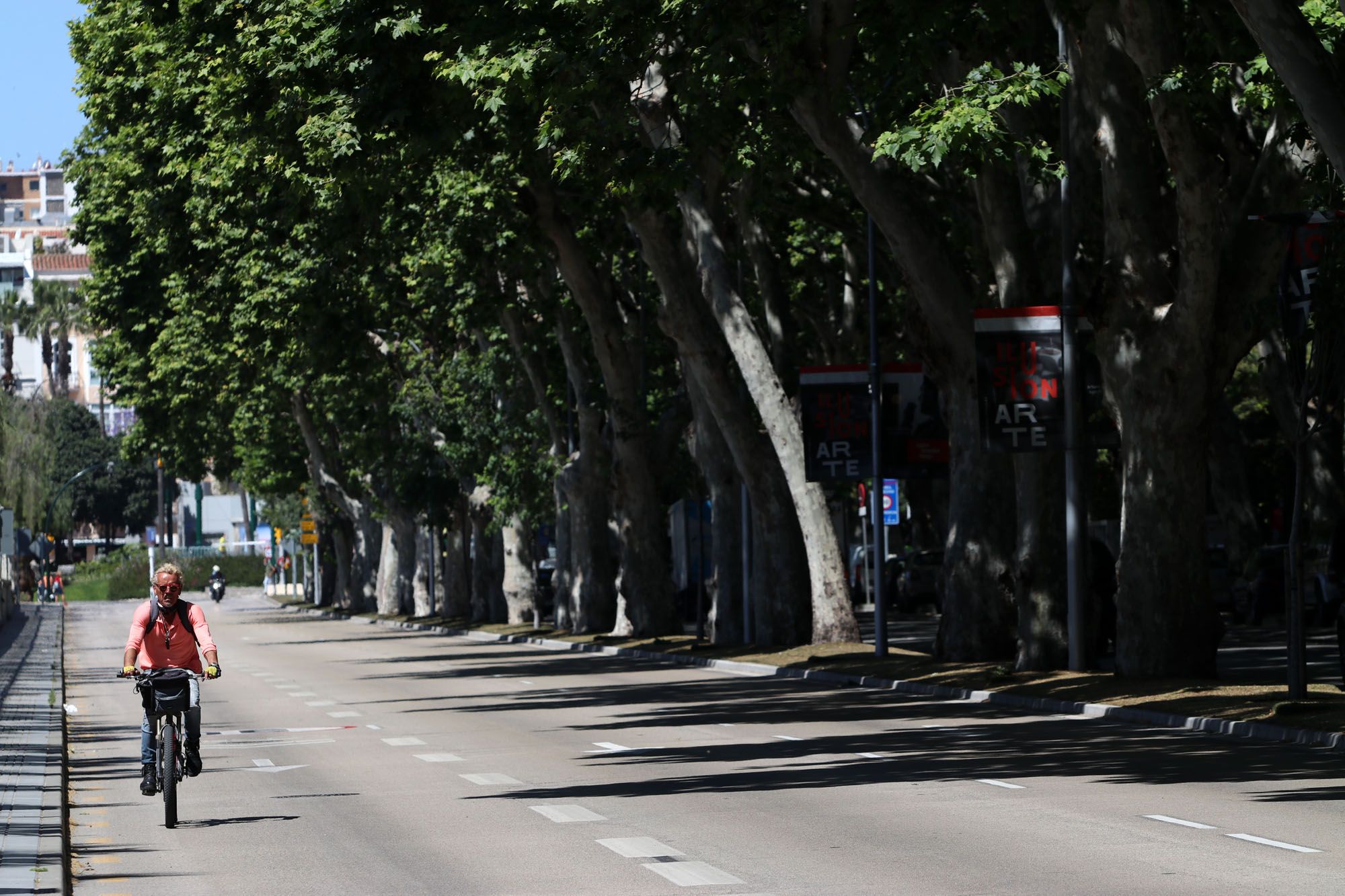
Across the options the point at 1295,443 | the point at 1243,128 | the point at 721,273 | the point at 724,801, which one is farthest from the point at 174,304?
the point at 724,801

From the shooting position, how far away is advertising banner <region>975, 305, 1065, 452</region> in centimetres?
2561

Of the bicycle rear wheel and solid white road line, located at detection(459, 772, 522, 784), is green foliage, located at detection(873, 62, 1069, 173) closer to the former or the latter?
solid white road line, located at detection(459, 772, 522, 784)

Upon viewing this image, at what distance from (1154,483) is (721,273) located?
1089 centimetres

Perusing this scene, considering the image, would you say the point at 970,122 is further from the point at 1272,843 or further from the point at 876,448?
the point at 876,448

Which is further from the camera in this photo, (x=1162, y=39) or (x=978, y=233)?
(x=978, y=233)

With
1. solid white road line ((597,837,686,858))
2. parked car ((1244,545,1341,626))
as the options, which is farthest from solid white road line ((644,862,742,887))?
parked car ((1244,545,1341,626))

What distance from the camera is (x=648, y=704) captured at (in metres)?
25.9

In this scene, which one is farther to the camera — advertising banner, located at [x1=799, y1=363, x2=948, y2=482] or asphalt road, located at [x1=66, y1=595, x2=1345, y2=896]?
advertising banner, located at [x1=799, y1=363, x2=948, y2=482]

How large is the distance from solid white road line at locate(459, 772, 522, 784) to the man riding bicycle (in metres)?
2.59

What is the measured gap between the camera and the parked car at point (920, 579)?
5672 centimetres

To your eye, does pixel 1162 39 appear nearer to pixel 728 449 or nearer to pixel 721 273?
pixel 721 273

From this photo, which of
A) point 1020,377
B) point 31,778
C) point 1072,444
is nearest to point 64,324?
point 1020,377

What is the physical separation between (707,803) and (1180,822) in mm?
3083

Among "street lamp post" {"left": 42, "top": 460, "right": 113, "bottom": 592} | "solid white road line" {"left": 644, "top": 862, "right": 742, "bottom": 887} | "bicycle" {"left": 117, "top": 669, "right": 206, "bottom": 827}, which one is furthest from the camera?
"street lamp post" {"left": 42, "top": 460, "right": 113, "bottom": 592}
